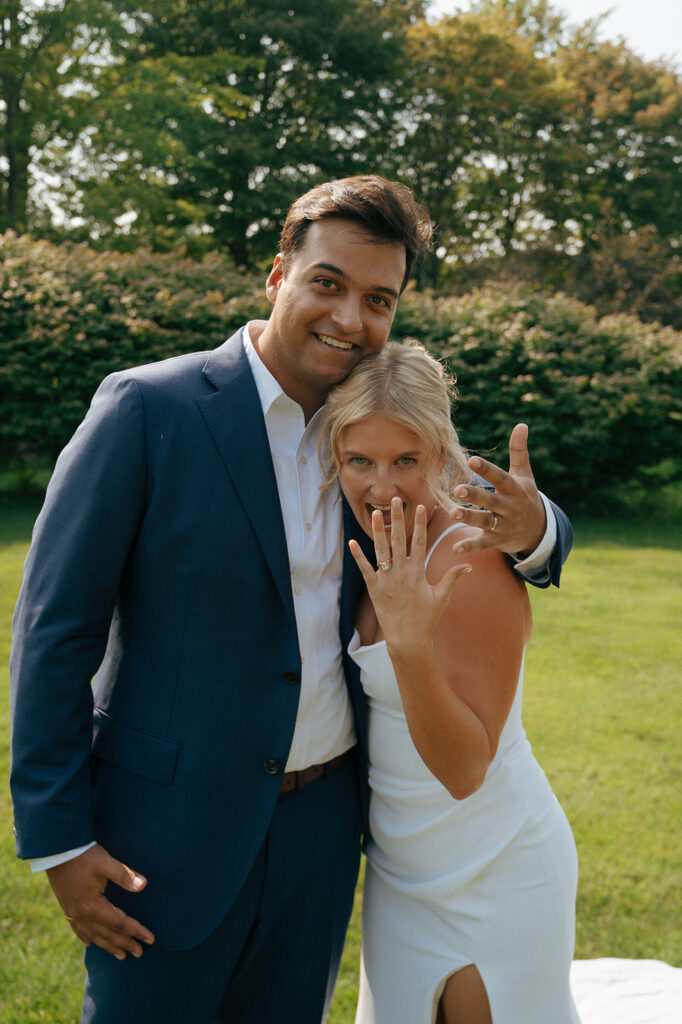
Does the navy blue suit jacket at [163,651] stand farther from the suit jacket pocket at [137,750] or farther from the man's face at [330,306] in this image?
the man's face at [330,306]

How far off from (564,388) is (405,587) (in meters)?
9.97

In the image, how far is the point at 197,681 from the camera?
203 cm

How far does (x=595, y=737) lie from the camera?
5297 mm

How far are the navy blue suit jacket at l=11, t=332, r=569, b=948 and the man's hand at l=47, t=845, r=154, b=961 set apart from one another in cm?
5

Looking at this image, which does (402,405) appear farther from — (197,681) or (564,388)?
(564,388)

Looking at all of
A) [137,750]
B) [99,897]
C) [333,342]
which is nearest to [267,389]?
[333,342]

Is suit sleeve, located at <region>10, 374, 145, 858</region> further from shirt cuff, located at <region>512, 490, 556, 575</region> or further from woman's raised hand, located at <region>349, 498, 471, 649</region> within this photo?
shirt cuff, located at <region>512, 490, 556, 575</region>

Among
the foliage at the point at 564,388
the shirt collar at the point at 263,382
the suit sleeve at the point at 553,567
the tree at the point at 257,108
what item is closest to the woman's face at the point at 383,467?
the shirt collar at the point at 263,382

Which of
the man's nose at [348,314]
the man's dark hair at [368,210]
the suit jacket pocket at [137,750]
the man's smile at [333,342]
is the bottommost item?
the suit jacket pocket at [137,750]

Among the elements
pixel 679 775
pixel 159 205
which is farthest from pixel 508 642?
pixel 159 205

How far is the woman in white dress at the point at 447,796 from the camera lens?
83.4 inches

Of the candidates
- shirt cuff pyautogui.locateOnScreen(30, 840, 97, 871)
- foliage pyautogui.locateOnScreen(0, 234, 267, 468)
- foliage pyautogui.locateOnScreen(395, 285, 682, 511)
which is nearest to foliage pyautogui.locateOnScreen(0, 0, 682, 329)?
foliage pyautogui.locateOnScreen(0, 234, 267, 468)

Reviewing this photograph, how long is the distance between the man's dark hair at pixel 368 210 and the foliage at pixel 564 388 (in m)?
8.79

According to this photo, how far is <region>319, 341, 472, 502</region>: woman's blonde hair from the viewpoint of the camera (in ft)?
7.20
